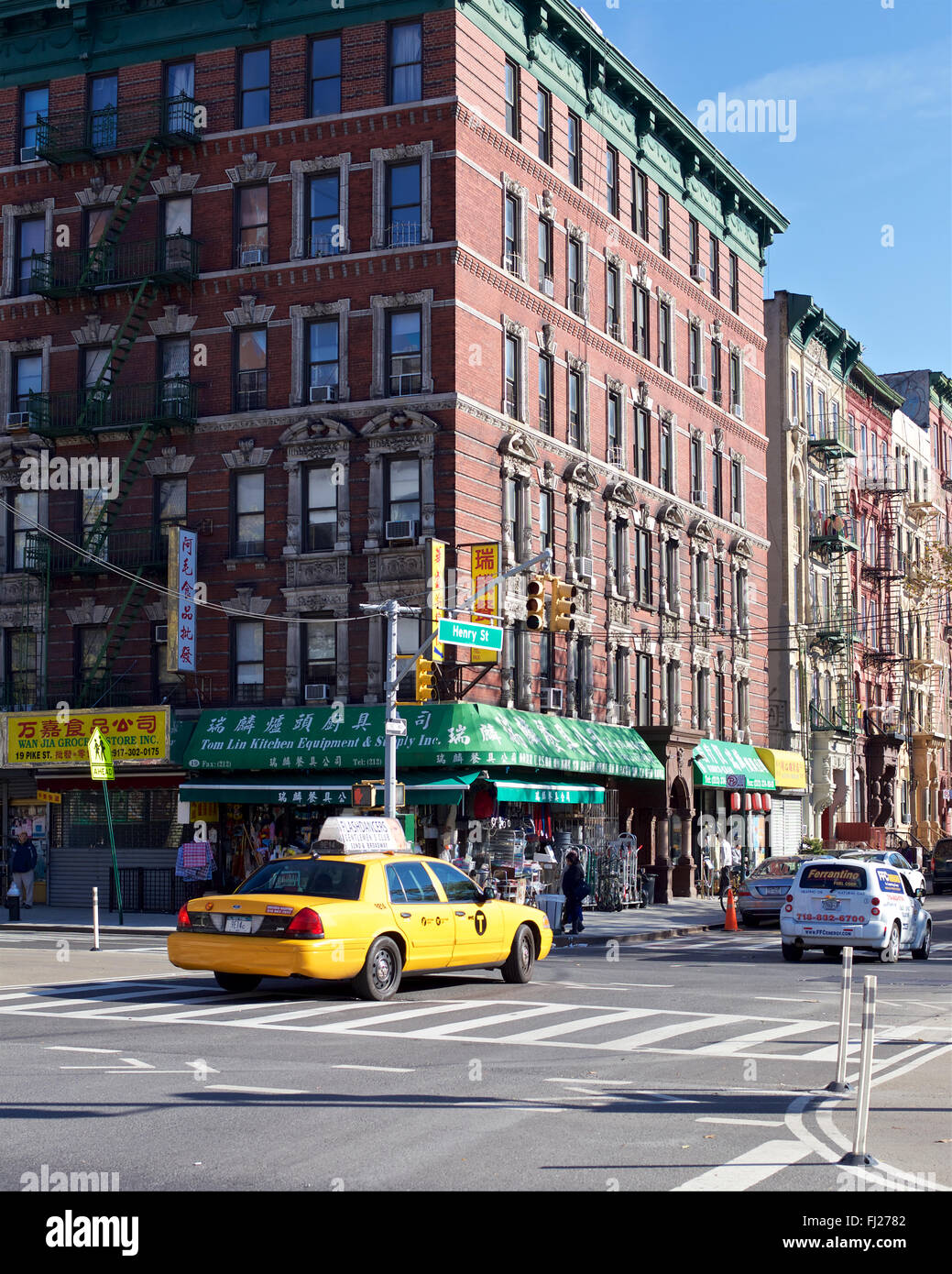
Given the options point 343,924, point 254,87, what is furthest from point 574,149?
point 343,924

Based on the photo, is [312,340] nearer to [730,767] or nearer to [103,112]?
[103,112]

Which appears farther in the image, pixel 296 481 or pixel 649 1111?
pixel 296 481

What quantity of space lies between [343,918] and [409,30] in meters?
27.7

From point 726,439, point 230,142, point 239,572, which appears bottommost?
point 239,572

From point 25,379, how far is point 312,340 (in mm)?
8289

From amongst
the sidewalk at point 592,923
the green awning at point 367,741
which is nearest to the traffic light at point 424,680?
the green awning at point 367,741

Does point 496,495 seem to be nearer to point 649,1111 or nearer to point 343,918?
point 343,918

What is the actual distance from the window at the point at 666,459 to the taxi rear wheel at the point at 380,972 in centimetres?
3300

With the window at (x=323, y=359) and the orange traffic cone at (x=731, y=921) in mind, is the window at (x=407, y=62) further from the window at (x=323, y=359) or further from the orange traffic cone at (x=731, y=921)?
the orange traffic cone at (x=731, y=921)

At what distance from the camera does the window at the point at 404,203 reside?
37812 millimetres

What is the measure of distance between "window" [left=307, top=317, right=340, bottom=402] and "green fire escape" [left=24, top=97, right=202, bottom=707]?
124 inches

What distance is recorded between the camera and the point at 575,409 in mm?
43344

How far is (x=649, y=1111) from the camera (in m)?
10.6
